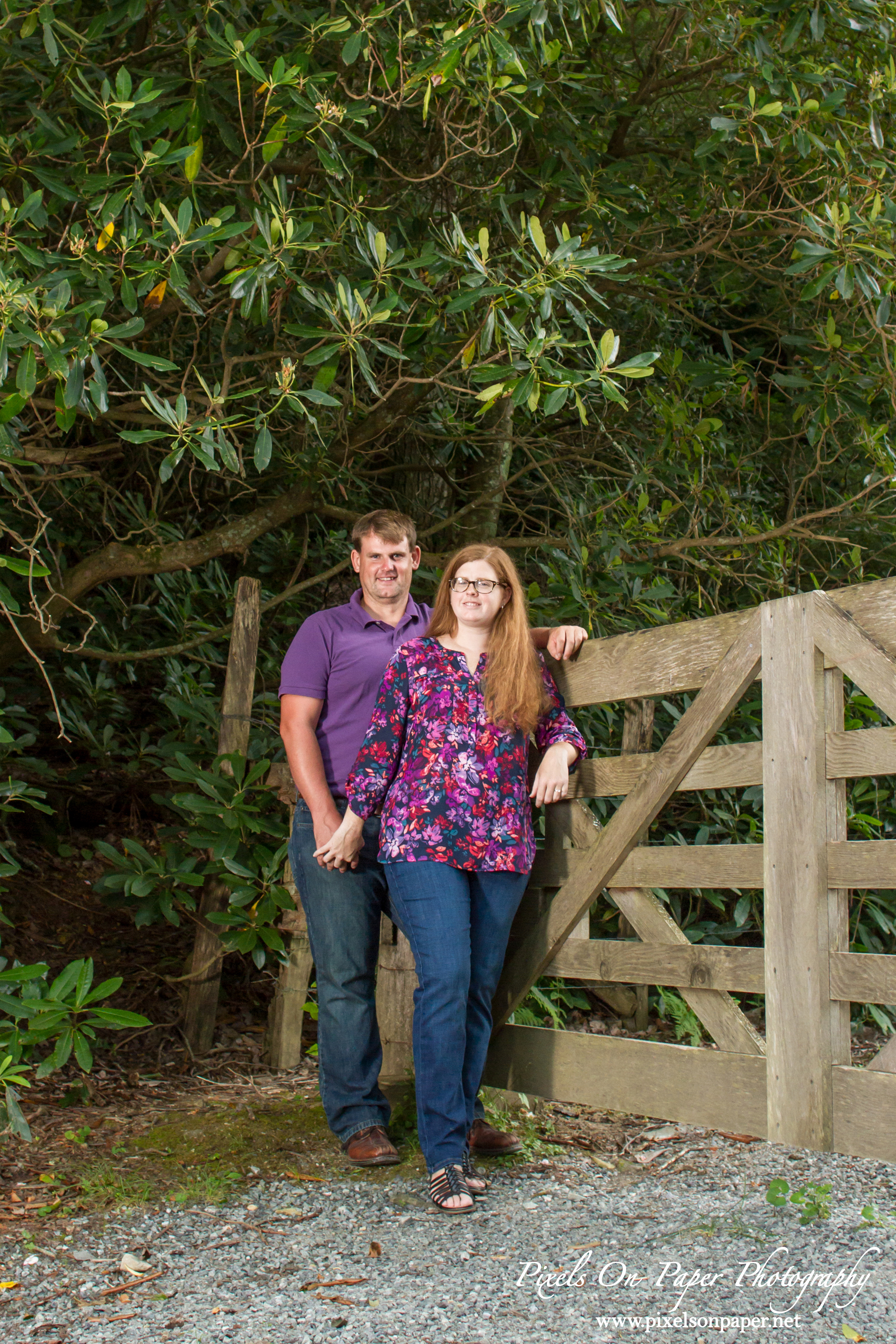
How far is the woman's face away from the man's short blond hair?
0.38 meters

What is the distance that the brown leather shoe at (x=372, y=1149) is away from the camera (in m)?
3.37

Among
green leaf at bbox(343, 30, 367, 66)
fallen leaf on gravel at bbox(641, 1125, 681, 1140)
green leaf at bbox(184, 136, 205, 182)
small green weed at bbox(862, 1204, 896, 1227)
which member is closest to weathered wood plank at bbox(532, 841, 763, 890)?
small green weed at bbox(862, 1204, 896, 1227)

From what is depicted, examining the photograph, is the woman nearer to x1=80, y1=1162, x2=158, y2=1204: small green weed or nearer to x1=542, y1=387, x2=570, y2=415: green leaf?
x1=542, y1=387, x2=570, y2=415: green leaf

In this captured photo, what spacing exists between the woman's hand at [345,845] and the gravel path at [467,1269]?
0.94 metres

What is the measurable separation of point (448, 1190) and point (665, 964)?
0.84 m

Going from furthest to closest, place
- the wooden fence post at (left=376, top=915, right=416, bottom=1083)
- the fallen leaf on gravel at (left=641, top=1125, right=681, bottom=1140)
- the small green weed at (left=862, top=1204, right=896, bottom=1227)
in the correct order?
the fallen leaf on gravel at (left=641, top=1125, right=681, bottom=1140)
the wooden fence post at (left=376, top=915, right=416, bottom=1083)
the small green weed at (left=862, top=1204, right=896, bottom=1227)

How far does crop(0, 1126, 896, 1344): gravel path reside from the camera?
251cm

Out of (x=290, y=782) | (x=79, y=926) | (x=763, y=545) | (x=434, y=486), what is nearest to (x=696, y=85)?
(x=763, y=545)

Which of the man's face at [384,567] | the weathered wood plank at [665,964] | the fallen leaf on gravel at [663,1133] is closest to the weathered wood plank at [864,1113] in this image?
the weathered wood plank at [665,964]

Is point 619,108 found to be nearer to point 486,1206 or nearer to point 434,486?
point 434,486

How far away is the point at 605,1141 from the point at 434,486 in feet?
13.1

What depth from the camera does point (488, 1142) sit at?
3.50m

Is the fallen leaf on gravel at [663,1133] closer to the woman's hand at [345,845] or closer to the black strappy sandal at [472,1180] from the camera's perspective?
the black strappy sandal at [472,1180]

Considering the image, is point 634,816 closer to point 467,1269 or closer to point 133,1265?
point 467,1269
